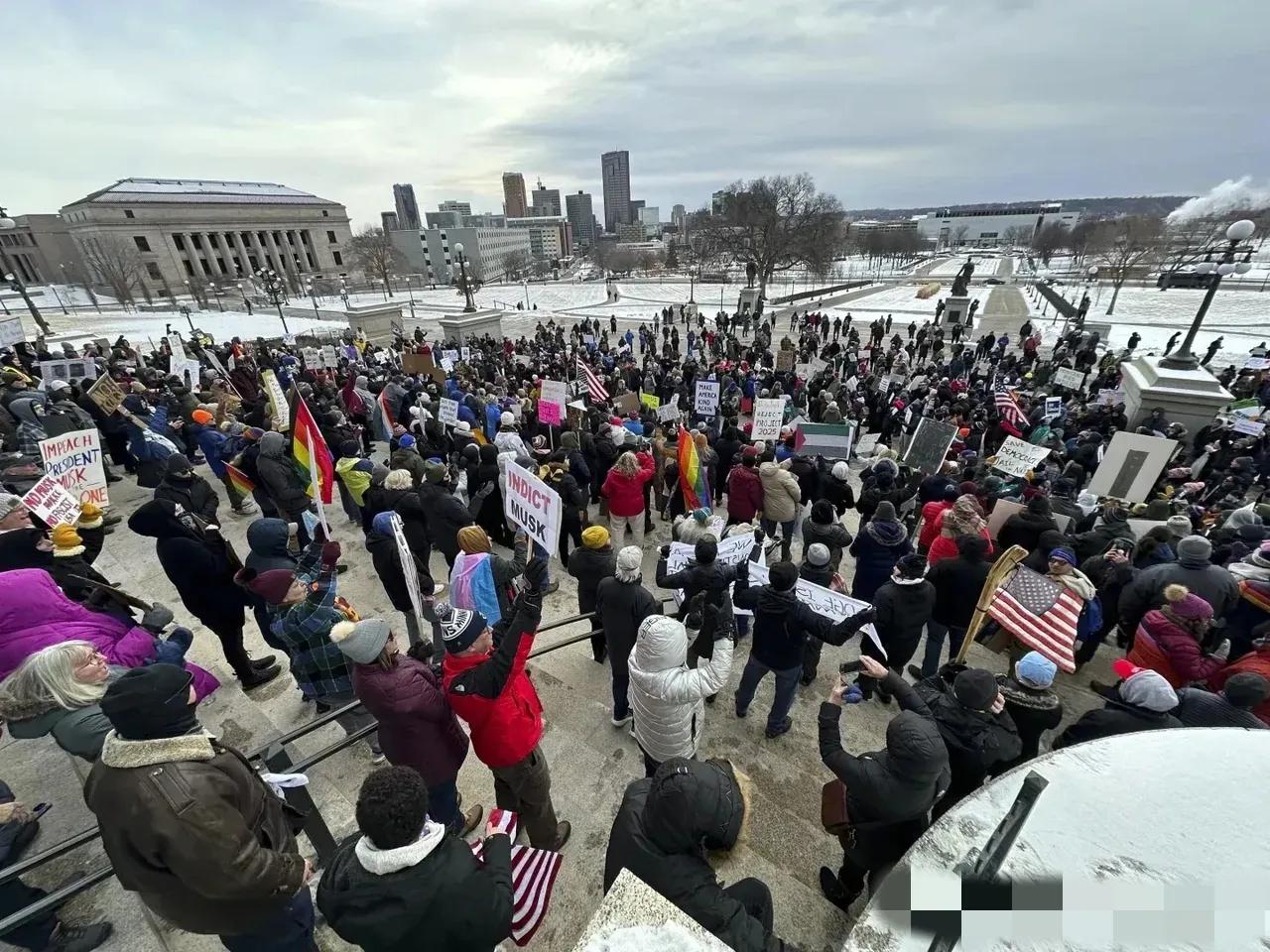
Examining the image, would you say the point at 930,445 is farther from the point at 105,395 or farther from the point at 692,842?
the point at 105,395

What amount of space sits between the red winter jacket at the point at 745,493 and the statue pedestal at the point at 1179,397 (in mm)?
10275

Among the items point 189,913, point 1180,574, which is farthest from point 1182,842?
point 189,913

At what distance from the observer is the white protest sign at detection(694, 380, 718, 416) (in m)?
12.0

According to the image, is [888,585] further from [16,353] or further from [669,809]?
[16,353]

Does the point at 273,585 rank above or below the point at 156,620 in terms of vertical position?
above

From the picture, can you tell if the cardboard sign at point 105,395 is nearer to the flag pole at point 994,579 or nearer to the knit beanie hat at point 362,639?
the knit beanie hat at point 362,639

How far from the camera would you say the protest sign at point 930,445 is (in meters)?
8.12

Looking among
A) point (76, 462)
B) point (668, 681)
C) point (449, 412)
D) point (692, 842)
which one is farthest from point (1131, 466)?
point (76, 462)

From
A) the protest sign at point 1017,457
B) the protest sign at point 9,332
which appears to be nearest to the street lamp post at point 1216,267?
the protest sign at point 1017,457

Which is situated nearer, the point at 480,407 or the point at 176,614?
the point at 176,614

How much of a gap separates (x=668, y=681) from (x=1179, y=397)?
1405 cm

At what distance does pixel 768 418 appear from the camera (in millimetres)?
9281

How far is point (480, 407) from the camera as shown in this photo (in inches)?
469

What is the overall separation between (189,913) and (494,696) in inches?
58.1
